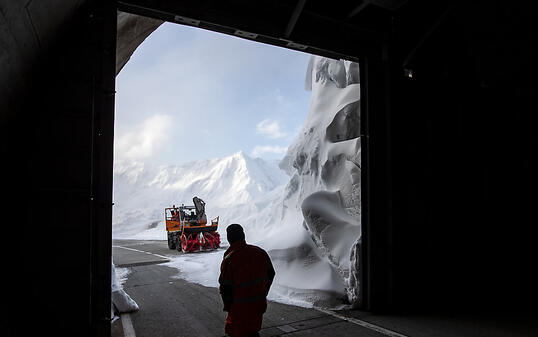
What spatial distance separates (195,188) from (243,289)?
5259 centimetres

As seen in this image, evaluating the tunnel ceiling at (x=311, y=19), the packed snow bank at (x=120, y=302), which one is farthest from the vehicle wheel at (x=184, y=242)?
the tunnel ceiling at (x=311, y=19)

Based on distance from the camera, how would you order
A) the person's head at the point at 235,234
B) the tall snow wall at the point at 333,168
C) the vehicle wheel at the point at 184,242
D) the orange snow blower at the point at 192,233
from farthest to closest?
the orange snow blower at the point at 192,233 < the vehicle wheel at the point at 184,242 < the tall snow wall at the point at 333,168 < the person's head at the point at 235,234

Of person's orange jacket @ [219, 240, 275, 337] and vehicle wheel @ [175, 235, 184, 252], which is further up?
person's orange jacket @ [219, 240, 275, 337]

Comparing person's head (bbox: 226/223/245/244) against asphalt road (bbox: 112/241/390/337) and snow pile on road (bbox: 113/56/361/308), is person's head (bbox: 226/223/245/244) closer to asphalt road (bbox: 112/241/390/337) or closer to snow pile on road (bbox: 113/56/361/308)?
asphalt road (bbox: 112/241/390/337)

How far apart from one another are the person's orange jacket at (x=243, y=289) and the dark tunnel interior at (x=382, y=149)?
1.87 m

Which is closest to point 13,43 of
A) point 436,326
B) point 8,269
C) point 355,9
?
point 8,269

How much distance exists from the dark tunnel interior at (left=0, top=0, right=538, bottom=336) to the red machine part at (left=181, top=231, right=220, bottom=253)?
1214cm

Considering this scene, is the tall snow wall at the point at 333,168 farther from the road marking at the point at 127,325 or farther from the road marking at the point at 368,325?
the road marking at the point at 127,325

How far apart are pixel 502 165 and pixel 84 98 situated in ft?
26.9

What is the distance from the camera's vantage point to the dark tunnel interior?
374 centimetres

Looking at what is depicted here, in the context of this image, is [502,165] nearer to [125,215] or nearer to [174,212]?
[174,212]

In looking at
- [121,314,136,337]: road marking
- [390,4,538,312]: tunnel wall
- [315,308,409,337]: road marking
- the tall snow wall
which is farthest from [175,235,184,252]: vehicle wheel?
[390,4,538,312]: tunnel wall

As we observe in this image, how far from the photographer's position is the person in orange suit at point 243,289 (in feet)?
10.4

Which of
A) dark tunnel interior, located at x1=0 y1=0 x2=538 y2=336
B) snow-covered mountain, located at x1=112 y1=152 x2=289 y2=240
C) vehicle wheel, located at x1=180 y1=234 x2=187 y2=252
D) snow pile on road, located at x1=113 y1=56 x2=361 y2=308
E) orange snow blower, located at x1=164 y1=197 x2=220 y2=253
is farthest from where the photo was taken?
snow-covered mountain, located at x1=112 y1=152 x2=289 y2=240
